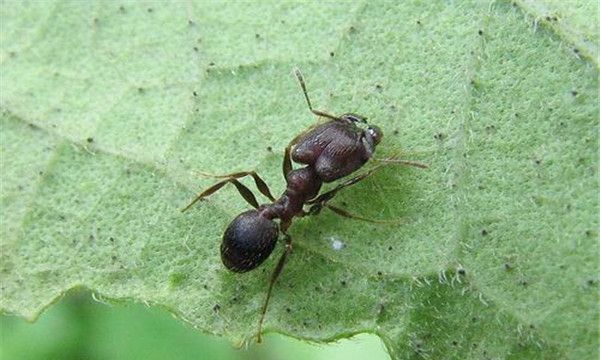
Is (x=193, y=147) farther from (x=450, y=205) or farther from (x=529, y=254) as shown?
(x=529, y=254)

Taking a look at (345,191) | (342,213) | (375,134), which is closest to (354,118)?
(375,134)

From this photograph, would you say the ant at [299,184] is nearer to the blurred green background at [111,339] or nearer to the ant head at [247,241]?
the ant head at [247,241]

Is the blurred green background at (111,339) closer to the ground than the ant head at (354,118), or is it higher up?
closer to the ground

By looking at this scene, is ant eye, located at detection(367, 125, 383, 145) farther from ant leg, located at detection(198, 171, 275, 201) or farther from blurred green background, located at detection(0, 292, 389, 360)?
blurred green background, located at detection(0, 292, 389, 360)

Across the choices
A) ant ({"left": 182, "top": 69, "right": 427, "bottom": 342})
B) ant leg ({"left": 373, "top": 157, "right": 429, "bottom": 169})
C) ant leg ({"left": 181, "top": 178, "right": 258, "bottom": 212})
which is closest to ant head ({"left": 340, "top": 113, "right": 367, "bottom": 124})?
ant ({"left": 182, "top": 69, "right": 427, "bottom": 342})

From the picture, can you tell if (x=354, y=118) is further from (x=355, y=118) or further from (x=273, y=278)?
(x=273, y=278)

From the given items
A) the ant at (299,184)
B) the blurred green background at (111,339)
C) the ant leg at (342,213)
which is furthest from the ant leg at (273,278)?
the blurred green background at (111,339)
